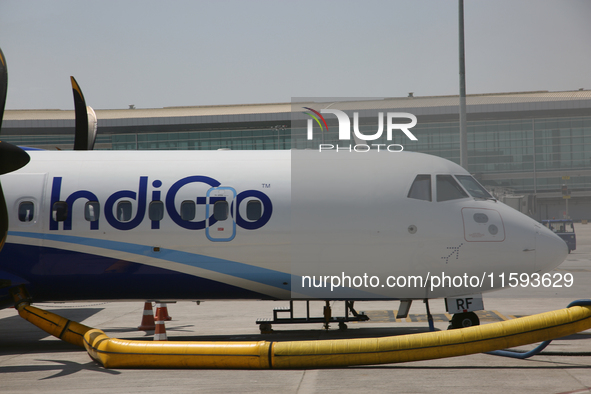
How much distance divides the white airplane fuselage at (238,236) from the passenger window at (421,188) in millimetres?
85

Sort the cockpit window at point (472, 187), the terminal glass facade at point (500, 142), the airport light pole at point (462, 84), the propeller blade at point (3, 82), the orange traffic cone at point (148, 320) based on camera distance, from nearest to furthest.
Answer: the propeller blade at point (3, 82) < the cockpit window at point (472, 187) < the orange traffic cone at point (148, 320) < the airport light pole at point (462, 84) < the terminal glass facade at point (500, 142)

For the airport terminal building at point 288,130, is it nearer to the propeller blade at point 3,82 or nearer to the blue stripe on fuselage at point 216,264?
the blue stripe on fuselage at point 216,264

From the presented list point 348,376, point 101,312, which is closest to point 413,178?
point 348,376

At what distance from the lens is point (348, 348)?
351 inches

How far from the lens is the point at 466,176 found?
11414mm

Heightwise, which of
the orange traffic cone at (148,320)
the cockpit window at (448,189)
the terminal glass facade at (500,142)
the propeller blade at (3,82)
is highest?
the terminal glass facade at (500,142)

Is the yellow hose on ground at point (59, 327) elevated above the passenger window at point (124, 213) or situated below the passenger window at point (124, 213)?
below

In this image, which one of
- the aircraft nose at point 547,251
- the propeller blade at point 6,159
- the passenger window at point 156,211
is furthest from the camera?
the passenger window at point 156,211

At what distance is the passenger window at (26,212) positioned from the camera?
36.7 ft

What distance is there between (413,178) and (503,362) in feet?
12.9

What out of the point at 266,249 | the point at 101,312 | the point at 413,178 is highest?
the point at 413,178

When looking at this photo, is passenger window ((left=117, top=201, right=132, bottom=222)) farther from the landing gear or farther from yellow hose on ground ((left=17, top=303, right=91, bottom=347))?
the landing gear

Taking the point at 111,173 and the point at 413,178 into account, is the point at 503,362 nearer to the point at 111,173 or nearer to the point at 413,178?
the point at 413,178

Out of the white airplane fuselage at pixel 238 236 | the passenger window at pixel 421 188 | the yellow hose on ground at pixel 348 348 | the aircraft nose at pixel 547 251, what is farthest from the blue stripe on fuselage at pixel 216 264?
the aircraft nose at pixel 547 251
